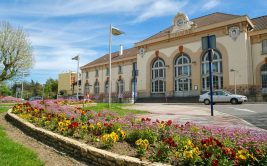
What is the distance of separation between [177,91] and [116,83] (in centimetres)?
1782

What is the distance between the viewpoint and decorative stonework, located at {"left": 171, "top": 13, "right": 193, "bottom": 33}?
1677 inches

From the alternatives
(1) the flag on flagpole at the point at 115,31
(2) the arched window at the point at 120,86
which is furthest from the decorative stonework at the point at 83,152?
(2) the arched window at the point at 120,86

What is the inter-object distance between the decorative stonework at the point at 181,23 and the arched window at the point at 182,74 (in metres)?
4.27

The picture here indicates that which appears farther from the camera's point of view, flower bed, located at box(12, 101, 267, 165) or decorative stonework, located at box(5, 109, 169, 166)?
decorative stonework, located at box(5, 109, 169, 166)

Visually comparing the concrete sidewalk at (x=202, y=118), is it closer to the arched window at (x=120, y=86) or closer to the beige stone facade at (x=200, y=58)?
the beige stone facade at (x=200, y=58)

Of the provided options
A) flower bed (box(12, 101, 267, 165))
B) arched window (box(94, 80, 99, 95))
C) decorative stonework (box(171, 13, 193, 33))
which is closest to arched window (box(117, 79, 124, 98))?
arched window (box(94, 80, 99, 95))

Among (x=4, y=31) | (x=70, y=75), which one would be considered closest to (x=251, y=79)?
(x=4, y=31)

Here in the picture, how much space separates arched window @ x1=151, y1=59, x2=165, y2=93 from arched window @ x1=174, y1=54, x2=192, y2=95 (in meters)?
2.78

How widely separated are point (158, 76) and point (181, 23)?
31.1ft

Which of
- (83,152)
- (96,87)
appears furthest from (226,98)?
(96,87)

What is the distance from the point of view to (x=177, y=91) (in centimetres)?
4316

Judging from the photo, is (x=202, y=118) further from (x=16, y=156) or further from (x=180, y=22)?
(x=180, y=22)

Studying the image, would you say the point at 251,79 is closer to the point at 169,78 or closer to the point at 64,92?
the point at 169,78

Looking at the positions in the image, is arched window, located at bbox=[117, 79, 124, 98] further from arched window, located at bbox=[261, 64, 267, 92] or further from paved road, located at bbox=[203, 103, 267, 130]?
paved road, located at bbox=[203, 103, 267, 130]
